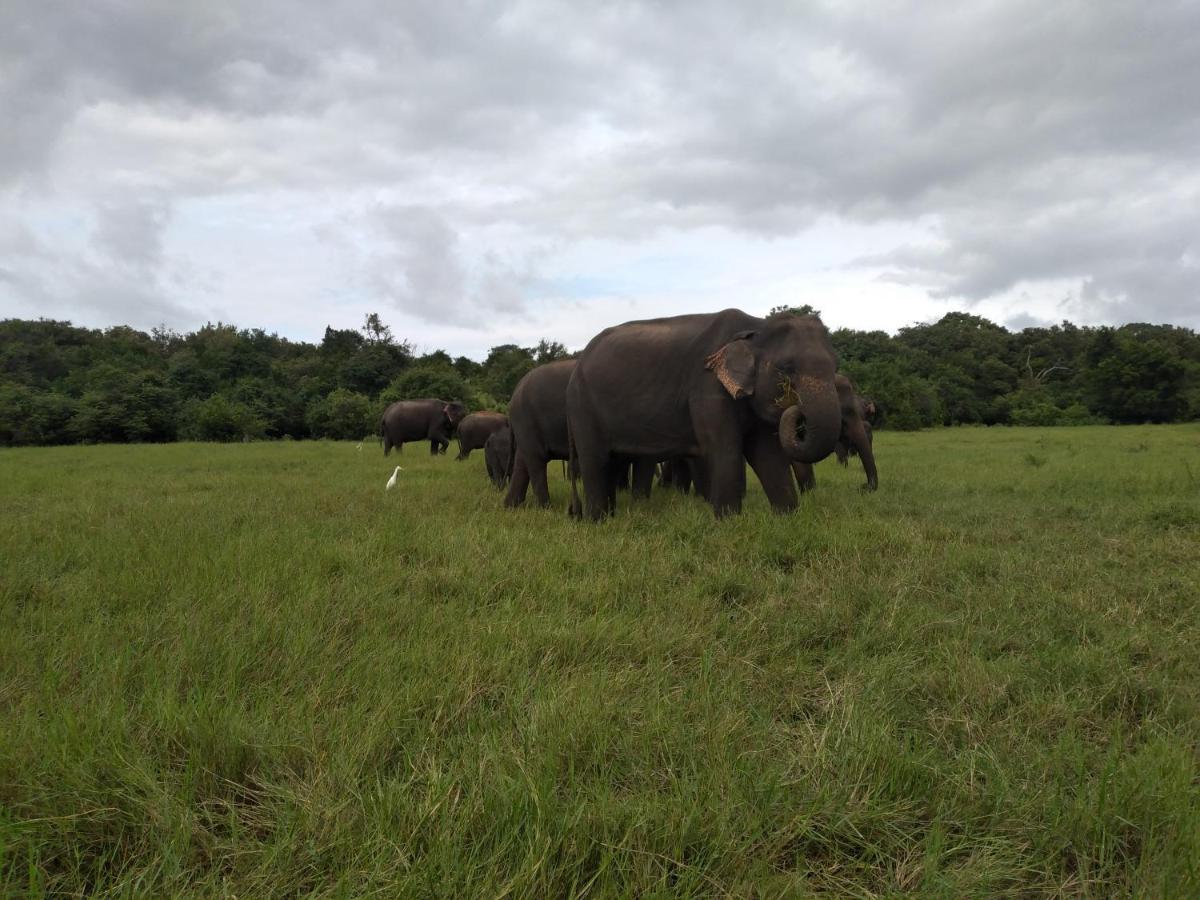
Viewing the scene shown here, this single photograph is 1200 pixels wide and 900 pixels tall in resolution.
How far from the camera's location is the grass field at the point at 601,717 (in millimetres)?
1538

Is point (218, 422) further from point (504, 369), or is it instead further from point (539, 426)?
point (539, 426)

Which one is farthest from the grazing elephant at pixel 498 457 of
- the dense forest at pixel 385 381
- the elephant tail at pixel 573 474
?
the dense forest at pixel 385 381

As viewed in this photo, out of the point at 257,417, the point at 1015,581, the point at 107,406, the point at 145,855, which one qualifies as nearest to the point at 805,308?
the point at 257,417

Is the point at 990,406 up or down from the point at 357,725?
up

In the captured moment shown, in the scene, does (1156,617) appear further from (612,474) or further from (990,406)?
(990,406)

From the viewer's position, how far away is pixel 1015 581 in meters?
4.01

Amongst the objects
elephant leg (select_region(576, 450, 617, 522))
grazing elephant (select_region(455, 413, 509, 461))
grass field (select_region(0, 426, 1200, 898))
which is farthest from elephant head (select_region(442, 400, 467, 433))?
grass field (select_region(0, 426, 1200, 898))

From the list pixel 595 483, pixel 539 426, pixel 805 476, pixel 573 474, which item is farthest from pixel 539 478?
pixel 805 476

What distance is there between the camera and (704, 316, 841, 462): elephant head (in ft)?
18.5

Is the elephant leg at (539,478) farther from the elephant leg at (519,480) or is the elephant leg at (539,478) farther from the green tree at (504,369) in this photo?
the green tree at (504,369)

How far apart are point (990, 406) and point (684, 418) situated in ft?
168

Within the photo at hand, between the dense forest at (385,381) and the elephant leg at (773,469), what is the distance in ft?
101

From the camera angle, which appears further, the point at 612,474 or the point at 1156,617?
the point at 612,474

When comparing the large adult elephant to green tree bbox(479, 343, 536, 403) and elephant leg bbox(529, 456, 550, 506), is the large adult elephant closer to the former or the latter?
elephant leg bbox(529, 456, 550, 506)
